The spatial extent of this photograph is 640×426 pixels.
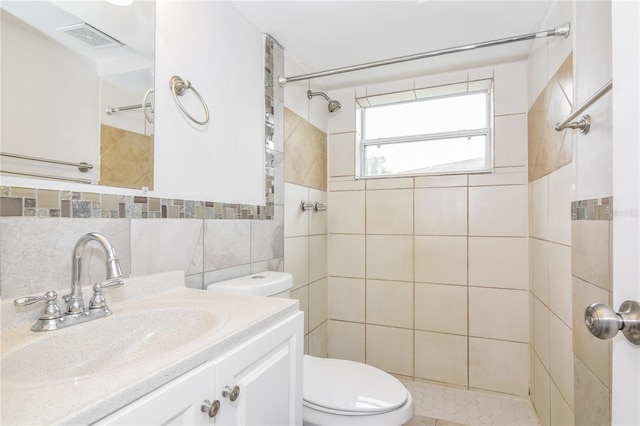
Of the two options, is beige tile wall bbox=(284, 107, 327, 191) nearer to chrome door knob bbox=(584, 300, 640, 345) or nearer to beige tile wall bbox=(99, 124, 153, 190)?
beige tile wall bbox=(99, 124, 153, 190)

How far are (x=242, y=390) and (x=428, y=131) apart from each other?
82.4 inches

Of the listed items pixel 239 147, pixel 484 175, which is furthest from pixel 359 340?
pixel 239 147

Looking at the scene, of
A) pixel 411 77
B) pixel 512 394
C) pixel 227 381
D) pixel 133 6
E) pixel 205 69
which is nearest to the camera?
pixel 227 381

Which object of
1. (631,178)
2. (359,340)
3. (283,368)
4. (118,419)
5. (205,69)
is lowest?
Answer: (359,340)

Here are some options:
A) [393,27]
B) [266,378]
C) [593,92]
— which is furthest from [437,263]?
[266,378]

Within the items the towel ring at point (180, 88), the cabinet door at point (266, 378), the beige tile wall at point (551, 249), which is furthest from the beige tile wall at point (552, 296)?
the towel ring at point (180, 88)

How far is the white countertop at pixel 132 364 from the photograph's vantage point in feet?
1.49

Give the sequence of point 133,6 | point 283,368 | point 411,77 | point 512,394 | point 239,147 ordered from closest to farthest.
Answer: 1. point 283,368
2. point 133,6
3. point 239,147
4. point 512,394
5. point 411,77

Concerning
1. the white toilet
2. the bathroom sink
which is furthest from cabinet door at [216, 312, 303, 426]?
the white toilet

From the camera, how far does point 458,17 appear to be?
5.32 feet

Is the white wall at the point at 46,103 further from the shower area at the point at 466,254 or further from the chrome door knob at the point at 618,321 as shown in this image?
the chrome door knob at the point at 618,321

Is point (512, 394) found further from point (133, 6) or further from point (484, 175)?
point (133, 6)

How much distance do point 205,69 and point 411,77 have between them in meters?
1.47

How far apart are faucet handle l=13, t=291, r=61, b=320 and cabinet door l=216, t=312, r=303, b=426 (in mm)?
422
